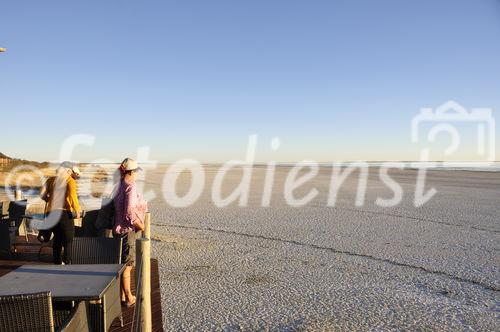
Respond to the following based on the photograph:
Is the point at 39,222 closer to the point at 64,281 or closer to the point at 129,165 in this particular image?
the point at 129,165

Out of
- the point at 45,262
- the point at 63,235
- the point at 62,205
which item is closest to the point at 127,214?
the point at 62,205

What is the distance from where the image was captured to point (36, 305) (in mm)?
2459

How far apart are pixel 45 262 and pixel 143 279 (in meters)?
3.55

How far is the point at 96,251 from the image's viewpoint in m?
4.12

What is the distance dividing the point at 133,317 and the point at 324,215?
9964mm

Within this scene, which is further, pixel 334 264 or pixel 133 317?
pixel 334 264

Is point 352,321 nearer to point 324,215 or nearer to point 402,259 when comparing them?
point 402,259

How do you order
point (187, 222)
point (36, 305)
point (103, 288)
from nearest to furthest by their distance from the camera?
point (36, 305), point (103, 288), point (187, 222)

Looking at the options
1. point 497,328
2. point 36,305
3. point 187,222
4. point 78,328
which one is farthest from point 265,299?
point 187,222

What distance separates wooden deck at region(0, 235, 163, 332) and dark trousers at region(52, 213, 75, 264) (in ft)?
3.01

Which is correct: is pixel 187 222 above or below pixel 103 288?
below

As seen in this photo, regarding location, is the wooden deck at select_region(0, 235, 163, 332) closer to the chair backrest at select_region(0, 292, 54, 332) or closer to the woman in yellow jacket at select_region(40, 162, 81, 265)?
the woman in yellow jacket at select_region(40, 162, 81, 265)

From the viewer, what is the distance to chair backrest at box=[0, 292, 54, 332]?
242 centimetres

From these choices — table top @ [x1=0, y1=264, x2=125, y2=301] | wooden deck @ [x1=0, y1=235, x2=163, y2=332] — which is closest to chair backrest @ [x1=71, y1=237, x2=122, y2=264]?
table top @ [x1=0, y1=264, x2=125, y2=301]
